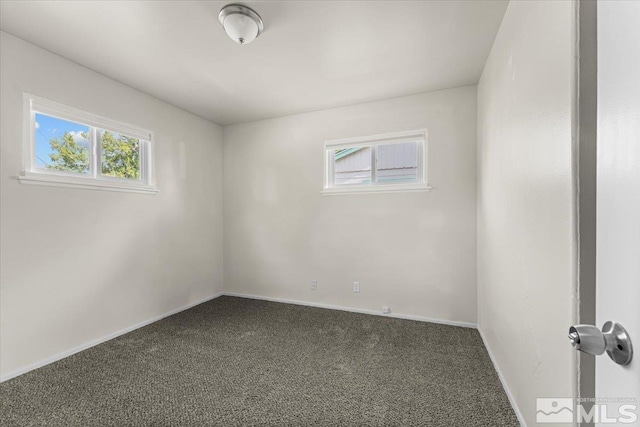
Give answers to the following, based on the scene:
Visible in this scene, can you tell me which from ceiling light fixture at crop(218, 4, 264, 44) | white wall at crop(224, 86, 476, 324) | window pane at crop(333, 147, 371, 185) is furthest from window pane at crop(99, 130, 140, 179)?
window pane at crop(333, 147, 371, 185)

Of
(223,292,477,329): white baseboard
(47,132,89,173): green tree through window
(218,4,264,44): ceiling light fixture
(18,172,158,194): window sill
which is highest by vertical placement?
(218,4,264,44): ceiling light fixture

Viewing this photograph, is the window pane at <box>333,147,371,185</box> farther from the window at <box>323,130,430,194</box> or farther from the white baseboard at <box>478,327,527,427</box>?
the white baseboard at <box>478,327,527,427</box>

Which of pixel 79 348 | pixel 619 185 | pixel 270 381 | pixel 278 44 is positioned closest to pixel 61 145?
pixel 79 348

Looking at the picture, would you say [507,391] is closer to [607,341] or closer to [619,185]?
[607,341]

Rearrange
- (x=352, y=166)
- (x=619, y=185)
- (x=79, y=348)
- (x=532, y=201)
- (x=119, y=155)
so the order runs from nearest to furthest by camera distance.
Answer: (x=619, y=185)
(x=532, y=201)
(x=79, y=348)
(x=119, y=155)
(x=352, y=166)

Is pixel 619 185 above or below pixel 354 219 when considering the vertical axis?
above

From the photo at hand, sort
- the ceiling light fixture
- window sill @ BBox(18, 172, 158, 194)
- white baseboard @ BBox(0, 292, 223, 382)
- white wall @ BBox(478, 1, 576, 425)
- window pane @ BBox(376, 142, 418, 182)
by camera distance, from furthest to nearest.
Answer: window pane @ BBox(376, 142, 418, 182) < window sill @ BBox(18, 172, 158, 194) < white baseboard @ BBox(0, 292, 223, 382) < the ceiling light fixture < white wall @ BBox(478, 1, 576, 425)

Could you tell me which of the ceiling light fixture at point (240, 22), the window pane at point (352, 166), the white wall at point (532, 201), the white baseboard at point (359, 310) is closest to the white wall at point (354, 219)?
the white baseboard at point (359, 310)

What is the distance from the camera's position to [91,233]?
2686mm

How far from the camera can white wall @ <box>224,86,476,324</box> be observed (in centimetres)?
312

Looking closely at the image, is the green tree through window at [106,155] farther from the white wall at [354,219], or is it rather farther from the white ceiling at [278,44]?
the white wall at [354,219]

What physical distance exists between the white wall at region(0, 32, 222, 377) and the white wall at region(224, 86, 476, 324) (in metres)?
0.61

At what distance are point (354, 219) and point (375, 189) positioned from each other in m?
0.46

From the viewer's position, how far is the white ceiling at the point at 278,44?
193 cm
